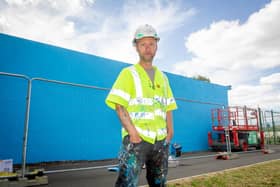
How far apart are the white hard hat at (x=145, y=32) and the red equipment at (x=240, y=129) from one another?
9.78 meters

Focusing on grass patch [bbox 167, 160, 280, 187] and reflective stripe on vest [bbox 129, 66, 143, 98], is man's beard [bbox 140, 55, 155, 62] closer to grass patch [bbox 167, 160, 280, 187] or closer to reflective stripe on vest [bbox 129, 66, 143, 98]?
reflective stripe on vest [bbox 129, 66, 143, 98]

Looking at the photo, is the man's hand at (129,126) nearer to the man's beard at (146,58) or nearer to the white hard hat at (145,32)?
the man's beard at (146,58)

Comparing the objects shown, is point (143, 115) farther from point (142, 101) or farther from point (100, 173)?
point (100, 173)

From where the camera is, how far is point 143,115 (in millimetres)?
1297

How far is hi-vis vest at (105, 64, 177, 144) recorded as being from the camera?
1.28 metres

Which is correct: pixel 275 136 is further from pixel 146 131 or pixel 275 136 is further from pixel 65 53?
pixel 146 131

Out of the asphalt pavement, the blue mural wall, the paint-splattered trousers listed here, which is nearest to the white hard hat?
the paint-splattered trousers

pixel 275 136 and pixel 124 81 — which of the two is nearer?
pixel 124 81

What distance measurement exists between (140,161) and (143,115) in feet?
0.88

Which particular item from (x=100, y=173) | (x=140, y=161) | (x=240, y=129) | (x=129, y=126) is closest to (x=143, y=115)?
(x=129, y=126)

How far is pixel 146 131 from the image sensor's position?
126 centimetres

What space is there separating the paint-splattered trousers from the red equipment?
973 cm

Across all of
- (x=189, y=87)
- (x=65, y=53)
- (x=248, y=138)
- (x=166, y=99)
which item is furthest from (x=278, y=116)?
(x=166, y=99)

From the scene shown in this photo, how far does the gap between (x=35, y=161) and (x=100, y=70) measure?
3934 mm
